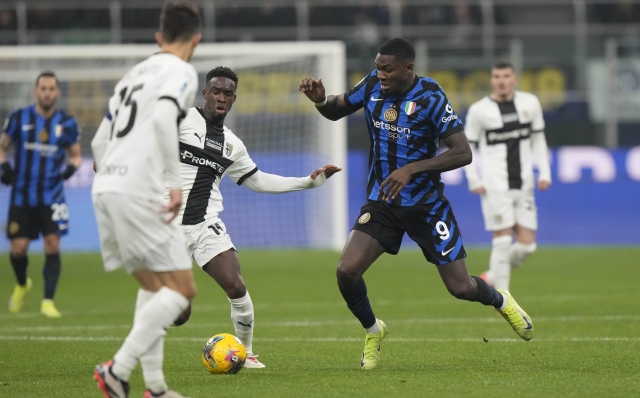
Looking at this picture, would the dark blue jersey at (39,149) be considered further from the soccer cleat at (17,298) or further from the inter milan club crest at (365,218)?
the inter milan club crest at (365,218)

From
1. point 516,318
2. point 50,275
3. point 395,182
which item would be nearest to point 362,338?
point 516,318

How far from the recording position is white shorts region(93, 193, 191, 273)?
18.1ft

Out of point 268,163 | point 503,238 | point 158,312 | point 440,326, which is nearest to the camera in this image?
point 158,312

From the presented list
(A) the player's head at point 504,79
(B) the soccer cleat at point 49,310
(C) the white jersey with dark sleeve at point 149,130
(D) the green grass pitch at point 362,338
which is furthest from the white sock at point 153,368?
(A) the player's head at point 504,79

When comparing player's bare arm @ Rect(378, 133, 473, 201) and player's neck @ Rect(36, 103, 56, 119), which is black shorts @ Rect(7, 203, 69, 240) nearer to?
player's neck @ Rect(36, 103, 56, 119)

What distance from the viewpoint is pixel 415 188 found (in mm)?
7527

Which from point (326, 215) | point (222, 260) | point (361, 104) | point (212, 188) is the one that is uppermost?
point (361, 104)

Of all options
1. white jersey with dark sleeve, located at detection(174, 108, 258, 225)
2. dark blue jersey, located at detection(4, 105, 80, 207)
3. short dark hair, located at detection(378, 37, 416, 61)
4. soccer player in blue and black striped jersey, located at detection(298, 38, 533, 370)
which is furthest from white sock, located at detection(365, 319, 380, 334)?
dark blue jersey, located at detection(4, 105, 80, 207)

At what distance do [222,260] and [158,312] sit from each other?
202 cm

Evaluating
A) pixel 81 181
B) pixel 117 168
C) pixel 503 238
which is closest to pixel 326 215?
pixel 81 181

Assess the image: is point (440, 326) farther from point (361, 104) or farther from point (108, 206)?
point (108, 206)

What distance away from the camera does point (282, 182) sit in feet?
25.8

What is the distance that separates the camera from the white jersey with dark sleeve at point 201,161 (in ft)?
25.3

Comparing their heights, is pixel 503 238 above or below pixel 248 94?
below
